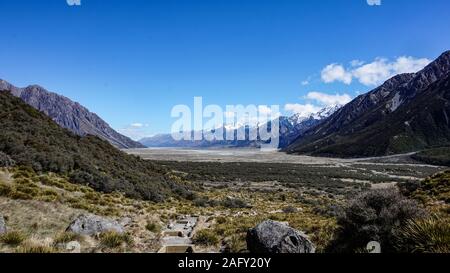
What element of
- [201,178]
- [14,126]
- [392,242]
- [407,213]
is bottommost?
[201,178]

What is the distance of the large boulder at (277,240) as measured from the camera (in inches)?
518

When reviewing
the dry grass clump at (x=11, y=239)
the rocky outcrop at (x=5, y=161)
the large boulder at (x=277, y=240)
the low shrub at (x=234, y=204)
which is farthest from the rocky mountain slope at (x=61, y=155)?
the large boulder at (x=277, y=240)

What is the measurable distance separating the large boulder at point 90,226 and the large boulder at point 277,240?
665 centimetres

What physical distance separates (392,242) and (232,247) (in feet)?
22.9

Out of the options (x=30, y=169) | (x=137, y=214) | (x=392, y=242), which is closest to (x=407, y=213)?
(x=392, y=242)

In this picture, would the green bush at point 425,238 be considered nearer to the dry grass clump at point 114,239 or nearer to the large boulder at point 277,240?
the large boulder at point 277,240

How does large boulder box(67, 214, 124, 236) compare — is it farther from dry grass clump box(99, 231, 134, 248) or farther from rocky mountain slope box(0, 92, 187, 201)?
rocky mountain slope box(0, 92, 187, 201)

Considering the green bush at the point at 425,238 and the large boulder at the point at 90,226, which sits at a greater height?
the green bush at the point at 425,238

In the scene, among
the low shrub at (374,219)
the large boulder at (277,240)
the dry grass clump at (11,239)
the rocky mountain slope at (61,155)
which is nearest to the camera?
the low shrub at (374,219)

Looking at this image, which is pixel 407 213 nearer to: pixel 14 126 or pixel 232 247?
pixel 232 247

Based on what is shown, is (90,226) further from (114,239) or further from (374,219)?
(374,219)

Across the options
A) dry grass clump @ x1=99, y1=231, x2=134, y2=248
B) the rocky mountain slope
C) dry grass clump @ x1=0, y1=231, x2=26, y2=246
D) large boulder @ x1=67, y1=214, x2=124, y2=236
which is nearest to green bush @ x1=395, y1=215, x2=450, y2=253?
dry grass clump @ x1=99, y1=231, x2=134, y2=248
